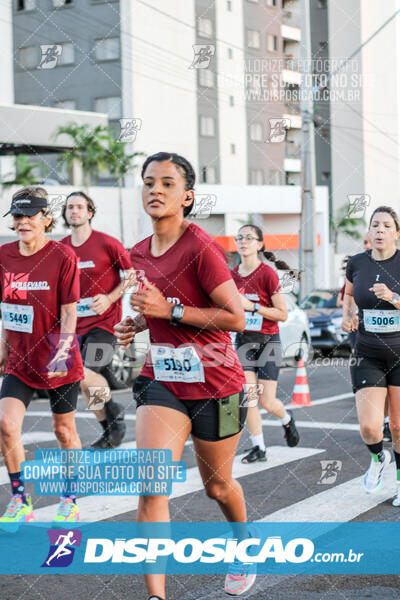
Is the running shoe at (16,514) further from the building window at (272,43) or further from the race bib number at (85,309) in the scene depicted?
the building window at (272,43)

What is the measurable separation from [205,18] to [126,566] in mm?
41410

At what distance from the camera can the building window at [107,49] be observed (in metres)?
43.8

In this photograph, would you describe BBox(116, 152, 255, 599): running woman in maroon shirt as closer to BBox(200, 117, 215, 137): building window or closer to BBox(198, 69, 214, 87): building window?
BBox(200, 117, 215, 137): building window

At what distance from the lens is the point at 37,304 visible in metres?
5.28

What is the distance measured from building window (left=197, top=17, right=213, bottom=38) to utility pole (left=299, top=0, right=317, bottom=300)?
23.1 m

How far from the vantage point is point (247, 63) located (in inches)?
1802

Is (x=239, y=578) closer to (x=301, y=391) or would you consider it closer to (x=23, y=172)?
(x=301, y=391)

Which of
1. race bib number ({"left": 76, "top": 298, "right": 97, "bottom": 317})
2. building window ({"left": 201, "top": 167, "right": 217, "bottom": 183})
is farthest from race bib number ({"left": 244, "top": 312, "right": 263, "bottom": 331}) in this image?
building window ({"left": 201, "top": 167, "right": 217, "bottom": 183})

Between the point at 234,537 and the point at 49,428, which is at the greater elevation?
the point at 234,537

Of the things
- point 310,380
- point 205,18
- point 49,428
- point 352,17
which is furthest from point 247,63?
point 49,428

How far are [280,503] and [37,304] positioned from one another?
7.27 feet

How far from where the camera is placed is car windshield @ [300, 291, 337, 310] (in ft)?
66.4

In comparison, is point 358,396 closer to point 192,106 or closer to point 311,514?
point 311,514

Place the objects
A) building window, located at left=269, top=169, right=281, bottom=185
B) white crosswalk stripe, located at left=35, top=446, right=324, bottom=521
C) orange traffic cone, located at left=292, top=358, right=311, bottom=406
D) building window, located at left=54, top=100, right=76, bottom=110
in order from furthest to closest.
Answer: building window, located at left=269, top=169, right=281, bottom=185 → building window, located at left=54, top=100, right=76, bottom=110 → orange traffic cone, located at left=292, top=358, right=311, bottom=406 → white crosswalk stripe, located at left=35, top=446, right=324, bottom=521
